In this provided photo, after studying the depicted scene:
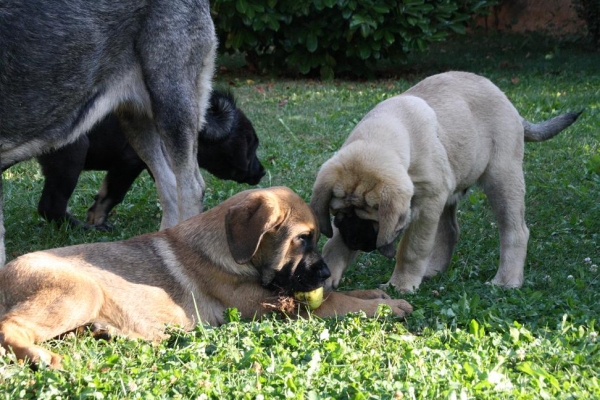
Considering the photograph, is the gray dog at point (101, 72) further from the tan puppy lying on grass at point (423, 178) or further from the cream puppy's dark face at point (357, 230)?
the cream puppy's dark face at point (357, 230)

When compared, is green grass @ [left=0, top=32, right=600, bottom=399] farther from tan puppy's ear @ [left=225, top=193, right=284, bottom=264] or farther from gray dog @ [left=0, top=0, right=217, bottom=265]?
gray dog @ [left=0, top=0, right=217, bottom=265]

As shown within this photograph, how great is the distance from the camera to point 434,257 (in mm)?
6402

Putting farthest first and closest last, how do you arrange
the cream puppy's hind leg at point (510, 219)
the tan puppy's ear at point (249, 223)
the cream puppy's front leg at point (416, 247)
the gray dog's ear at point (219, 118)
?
the gray dog's ear at point (219, 118) < the cream puppy's hind leg at point (510, 219) < the cream puppy's front leg at point (416, 247) < the tan puppy's ear at point (249, 223)

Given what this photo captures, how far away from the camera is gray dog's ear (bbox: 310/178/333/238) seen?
5.41 meters

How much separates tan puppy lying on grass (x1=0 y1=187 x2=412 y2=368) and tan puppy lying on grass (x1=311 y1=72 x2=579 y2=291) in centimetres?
41

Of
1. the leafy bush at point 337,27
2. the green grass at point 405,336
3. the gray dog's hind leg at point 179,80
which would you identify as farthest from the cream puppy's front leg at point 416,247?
the leafy bush at point 337,27

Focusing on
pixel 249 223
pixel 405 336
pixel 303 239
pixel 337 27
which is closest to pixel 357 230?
pixel 303 239

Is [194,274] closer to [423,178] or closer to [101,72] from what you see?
[423,178]

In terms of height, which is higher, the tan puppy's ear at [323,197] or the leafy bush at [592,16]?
the tan puppy's ear at [323,197]

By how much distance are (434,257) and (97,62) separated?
2.83 m

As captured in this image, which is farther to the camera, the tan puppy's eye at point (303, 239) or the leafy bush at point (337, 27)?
the leafy bush at point (337, 27)

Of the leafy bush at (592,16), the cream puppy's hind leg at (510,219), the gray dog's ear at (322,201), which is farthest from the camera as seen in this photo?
the leafy bush at (592,16)

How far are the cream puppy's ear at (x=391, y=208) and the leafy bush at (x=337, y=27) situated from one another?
880 centimetres

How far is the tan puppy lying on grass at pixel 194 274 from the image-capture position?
4582mm
